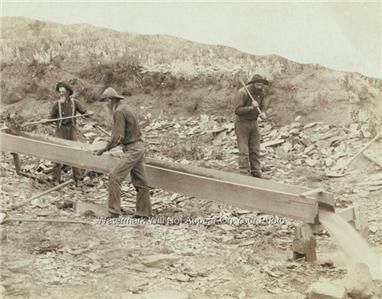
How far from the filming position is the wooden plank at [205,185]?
407cm

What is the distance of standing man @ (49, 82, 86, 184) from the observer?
5477 mm

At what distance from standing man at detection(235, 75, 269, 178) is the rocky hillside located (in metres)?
0.47

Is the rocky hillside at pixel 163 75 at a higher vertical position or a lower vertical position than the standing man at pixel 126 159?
higher

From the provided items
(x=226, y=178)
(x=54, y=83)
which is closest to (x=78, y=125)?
(x=54, y=83)

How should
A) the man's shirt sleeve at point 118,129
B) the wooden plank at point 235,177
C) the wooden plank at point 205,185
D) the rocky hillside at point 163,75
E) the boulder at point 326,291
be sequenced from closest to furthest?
the boulder at point 326,291
the wooden plank at point 205,185
the wooden plank at point 235,177
the man's shirt sleeve at point 118,129
the rocky hillside at point 163,75

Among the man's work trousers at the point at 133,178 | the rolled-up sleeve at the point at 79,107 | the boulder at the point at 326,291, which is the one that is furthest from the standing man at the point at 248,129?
the boulder at the point at 326,291

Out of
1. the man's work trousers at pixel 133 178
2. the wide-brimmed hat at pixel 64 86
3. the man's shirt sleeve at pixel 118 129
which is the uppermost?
the wide-brimmed hat at pixel 64 86

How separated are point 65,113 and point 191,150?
4.24ft

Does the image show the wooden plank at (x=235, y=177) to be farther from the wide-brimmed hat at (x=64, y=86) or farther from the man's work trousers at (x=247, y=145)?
the man's work trousers at (x=247, y=145)

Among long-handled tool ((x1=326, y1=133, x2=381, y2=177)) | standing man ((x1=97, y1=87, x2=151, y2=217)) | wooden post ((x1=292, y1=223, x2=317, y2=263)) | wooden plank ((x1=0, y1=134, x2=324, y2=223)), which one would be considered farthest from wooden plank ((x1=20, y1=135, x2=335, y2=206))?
long-handled tool ((x1=326, y1=133, x2=381, y2=177))

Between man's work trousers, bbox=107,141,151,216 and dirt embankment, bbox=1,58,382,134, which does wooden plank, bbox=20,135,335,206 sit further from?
dirt embankment, bbox=1,58,382,134

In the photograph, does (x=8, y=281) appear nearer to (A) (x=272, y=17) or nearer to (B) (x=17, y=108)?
(B) (x=17, y=108)

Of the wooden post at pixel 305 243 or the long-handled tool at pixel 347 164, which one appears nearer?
the wooden post at pixel 305 243

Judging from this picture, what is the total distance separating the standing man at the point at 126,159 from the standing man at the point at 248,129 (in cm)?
112
